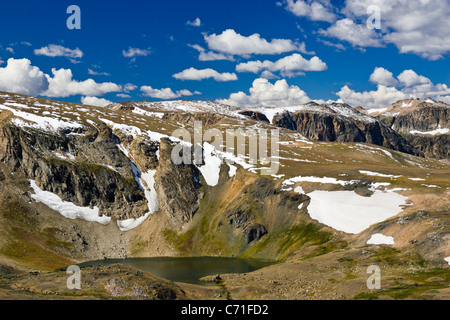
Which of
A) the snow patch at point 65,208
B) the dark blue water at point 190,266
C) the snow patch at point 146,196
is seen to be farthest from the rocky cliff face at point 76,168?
the dark blue water at point 190,266

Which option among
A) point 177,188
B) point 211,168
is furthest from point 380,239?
point 211,168

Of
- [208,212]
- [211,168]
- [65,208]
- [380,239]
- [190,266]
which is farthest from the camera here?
[211,168]

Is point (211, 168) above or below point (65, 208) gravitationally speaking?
above

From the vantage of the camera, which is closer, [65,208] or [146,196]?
[65,208]

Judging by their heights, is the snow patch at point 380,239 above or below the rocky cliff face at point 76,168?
below

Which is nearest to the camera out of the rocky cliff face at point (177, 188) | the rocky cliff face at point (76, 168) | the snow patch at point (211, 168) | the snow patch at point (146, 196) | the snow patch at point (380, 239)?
the snow patch at point (380, 239)

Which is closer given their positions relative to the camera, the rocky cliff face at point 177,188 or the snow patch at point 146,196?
the snow patch at point 146,196

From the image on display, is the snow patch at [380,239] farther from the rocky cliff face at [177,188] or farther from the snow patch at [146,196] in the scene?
the snow patch at [146,196]
